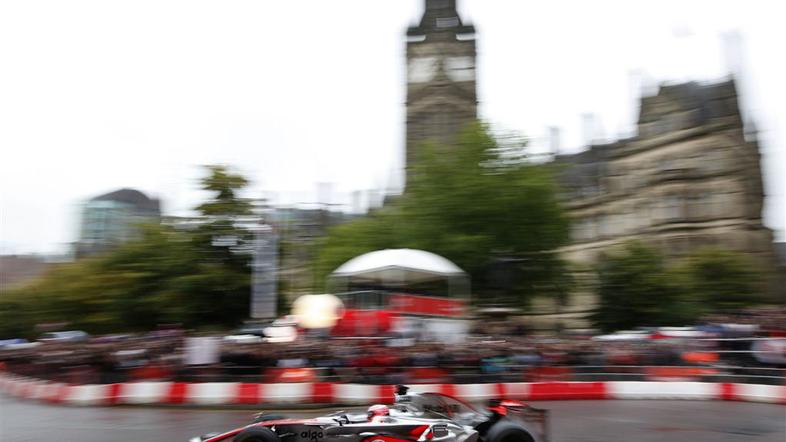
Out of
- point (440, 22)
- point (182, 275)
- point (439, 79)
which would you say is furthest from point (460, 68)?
point (182, 275)

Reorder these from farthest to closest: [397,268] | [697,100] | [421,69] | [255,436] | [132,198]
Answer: [132,198], [421,69], [697,100], [397,268], [255,436]

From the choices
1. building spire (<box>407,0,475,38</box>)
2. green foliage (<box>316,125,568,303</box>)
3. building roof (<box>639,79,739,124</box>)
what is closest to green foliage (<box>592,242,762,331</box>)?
green foliage (<box>316,125,568,303</box>)

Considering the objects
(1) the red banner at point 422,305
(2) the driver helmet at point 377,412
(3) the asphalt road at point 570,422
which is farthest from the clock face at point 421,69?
(2) the driver helmet at point 377,412

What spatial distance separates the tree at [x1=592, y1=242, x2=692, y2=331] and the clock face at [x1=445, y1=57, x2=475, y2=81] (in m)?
30.4

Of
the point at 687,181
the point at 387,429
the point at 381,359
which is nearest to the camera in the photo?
the point at 387,429

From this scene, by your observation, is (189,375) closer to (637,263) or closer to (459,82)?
(637,263)

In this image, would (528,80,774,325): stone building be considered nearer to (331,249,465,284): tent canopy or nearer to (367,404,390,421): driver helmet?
(331,249,465,284): tent canopy

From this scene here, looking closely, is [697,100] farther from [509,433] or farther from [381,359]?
[509,433]

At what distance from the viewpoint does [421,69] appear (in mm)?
68875

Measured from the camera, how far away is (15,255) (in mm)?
142000

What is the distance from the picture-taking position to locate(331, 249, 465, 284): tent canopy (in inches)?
1030

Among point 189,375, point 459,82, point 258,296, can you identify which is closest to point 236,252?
point 258,296

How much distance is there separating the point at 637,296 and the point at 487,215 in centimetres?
1254

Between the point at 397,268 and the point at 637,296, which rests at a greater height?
A: the point at 397,268
